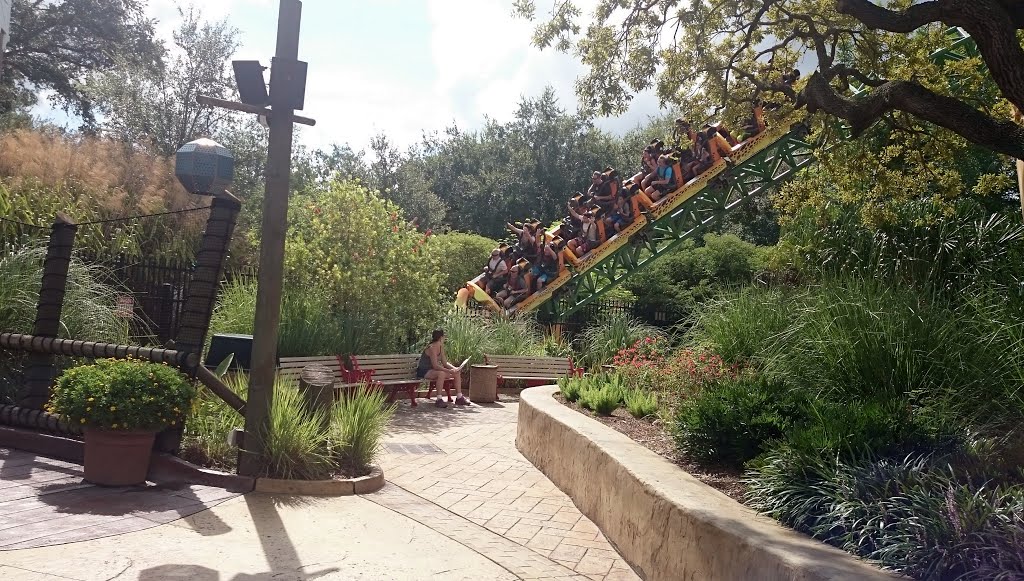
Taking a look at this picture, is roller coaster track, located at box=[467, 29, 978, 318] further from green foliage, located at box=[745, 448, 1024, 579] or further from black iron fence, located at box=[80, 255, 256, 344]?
green foliage, located at box=[745, 448, 1024, 579]

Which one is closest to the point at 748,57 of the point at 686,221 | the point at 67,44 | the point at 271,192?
the point at 271,192

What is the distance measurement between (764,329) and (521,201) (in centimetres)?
3187

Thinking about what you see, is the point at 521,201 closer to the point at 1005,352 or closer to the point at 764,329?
the point at 764,329

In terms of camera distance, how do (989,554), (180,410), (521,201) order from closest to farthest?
1. (989,554)
2. (180,410)
3. (521,201)

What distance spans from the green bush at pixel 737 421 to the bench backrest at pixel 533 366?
7833 mm

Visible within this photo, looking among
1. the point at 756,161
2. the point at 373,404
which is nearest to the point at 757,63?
the point at 373,404

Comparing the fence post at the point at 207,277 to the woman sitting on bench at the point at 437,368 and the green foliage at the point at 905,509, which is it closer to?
the green foliage at the point at 905,509

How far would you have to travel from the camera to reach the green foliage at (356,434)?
6.66m

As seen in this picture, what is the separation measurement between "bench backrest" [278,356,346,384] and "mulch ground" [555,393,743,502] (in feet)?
10.2

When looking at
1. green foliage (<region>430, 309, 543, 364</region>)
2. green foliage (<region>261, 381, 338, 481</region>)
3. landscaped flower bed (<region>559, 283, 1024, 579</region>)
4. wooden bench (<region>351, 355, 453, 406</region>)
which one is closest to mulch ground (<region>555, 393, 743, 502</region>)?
landscaped flower bed (<region>559, 283, 1024, 579</region>)

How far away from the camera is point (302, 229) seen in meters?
13.3

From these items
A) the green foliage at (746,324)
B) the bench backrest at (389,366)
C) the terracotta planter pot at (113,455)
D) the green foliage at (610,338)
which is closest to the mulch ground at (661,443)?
the green foliage at (746,324)

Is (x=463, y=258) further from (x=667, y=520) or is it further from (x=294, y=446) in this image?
(x=667, y=520)

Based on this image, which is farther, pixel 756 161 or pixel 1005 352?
pixel 756 161
